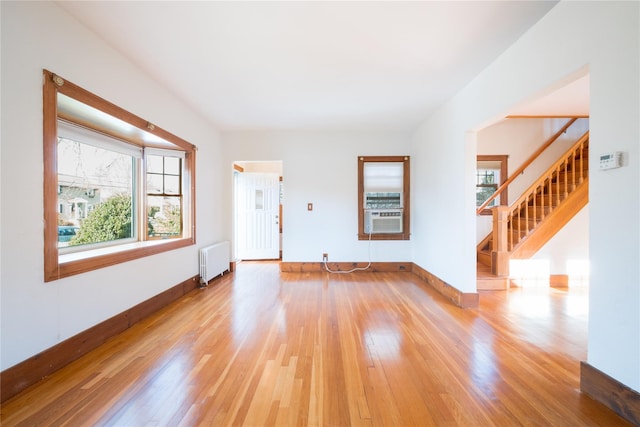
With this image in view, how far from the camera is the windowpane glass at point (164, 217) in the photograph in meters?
3.54

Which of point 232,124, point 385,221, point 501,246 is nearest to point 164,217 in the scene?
point 232,124

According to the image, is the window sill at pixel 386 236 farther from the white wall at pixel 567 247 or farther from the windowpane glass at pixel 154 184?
the windowpane glass at pixel 154 184

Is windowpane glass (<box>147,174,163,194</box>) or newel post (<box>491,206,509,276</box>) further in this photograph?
newel post (<box>491,206,509,276</box>)

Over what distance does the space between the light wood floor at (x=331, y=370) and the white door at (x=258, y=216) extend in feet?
9.25

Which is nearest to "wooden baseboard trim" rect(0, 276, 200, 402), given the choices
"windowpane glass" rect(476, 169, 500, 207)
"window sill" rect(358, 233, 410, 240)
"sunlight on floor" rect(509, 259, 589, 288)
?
"window sill" rect(358, 233, 410, 240)

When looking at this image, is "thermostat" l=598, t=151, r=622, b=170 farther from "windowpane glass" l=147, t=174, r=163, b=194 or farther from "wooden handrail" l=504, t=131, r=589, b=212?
"windowpane glass" l=147, t=174, r=163, b=194

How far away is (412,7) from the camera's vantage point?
187cm

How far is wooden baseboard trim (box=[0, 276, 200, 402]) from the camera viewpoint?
159 centimetres

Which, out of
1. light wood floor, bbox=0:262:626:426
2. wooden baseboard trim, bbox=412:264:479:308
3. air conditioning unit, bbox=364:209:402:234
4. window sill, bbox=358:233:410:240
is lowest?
light wood floor, bbox=0:262:626:426

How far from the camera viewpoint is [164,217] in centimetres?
368

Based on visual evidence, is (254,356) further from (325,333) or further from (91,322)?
(91,322)

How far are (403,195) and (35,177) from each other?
4.79 metres

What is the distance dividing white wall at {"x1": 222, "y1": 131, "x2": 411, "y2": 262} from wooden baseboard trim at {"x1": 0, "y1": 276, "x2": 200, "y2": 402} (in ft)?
8.45

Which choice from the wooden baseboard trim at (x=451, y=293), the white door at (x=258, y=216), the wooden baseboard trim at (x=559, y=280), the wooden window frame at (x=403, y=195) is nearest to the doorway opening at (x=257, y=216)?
the white door at (x=258, y=216)
